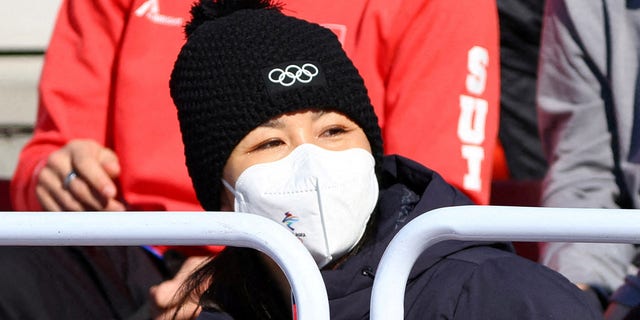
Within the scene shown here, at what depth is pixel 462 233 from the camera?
4.72 feet

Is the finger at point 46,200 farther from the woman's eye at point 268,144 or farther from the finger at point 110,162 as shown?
the woman's eye at point 268,144

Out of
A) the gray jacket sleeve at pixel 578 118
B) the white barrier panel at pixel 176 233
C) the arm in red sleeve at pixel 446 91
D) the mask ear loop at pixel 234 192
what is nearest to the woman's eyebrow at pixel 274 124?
the mask ear loop at pixel 234 192

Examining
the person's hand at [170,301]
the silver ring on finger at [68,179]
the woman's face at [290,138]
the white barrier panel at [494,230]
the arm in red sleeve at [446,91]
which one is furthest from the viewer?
the silver ring on finger at [68,179]

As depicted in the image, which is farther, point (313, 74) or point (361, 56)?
point (361, 56)

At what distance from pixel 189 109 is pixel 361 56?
49 cm

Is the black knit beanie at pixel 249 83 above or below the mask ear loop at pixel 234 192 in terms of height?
above

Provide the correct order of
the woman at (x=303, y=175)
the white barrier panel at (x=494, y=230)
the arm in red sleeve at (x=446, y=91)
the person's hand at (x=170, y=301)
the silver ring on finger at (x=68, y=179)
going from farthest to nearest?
the silver ring on finger at (x=68, y=179), the arm in red sleeve at (x=446, y=91), the person's hand at (x=170, y=301), the woman at (x=303, y=175), the white barrier panel at (x=494, y=230)

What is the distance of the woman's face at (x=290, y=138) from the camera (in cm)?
202

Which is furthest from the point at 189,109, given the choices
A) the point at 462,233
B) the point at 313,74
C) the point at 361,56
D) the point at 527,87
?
the point at 527,87

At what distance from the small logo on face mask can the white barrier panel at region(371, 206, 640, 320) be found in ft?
1.56

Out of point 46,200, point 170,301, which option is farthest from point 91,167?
point 170,301

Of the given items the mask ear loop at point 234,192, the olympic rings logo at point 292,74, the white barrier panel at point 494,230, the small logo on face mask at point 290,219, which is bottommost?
the mask ear loop at point 234,192

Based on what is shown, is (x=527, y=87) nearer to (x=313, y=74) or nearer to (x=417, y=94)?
(x=417, y=94)

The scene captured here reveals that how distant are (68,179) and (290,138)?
721 millimetres
